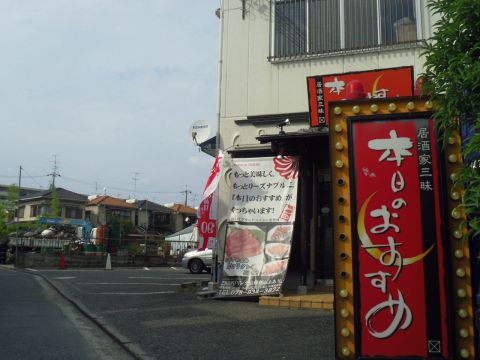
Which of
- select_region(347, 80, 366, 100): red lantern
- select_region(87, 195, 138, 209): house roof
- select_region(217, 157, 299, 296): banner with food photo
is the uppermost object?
select_region(87, 195, 138, 209): house roof

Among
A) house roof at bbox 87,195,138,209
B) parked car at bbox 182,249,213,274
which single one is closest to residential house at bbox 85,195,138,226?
house roof at bbox 87,195,138,209

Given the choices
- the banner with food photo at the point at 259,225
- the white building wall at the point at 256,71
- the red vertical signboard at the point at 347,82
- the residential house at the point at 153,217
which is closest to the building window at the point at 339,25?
the white building wall at the point at 256,71

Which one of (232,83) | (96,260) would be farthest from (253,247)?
(96,260)

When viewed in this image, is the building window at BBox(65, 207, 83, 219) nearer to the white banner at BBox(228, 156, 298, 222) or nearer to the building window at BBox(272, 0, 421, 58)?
the building window at BBox(272, 0, 421, 58)

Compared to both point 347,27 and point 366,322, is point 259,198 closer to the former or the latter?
point 347,27

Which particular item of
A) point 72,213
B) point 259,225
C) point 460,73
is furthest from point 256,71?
point 72,213

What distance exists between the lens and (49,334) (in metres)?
6.38

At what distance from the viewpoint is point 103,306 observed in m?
8.80

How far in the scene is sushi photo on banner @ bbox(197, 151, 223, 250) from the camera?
32.4ft

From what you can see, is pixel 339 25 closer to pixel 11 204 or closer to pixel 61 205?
pixel 61 205

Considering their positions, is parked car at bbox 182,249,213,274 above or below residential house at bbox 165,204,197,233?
below

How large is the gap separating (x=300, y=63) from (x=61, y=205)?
5024 centimetres

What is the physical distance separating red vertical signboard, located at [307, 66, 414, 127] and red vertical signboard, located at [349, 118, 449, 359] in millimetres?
5465

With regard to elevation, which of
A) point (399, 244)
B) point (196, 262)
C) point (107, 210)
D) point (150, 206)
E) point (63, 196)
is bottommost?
point (196, 262)
